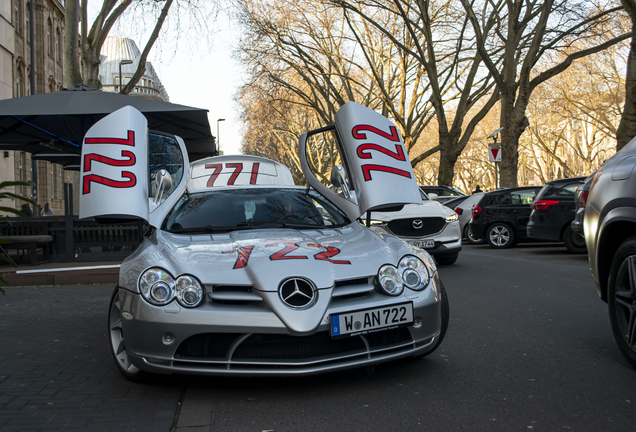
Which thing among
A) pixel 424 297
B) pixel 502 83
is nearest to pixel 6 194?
pixel 424 297

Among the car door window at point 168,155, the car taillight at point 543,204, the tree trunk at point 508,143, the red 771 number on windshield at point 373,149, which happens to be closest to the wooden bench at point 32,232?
the car door window at point 168,155

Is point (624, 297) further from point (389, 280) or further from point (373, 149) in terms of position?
point (373, 149)

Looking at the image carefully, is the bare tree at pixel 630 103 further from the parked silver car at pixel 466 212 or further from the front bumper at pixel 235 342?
the front bumper at pixel 235 342

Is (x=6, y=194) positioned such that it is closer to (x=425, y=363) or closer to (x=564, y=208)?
(x=425, y=363)

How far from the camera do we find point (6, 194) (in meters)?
4.96

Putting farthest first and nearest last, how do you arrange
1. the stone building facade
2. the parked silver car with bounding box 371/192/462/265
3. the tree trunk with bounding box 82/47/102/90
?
the stone building facade, the tree trunk with bounding box 82/47/102/90, the parked silver car with bounding box 371/192/462/265

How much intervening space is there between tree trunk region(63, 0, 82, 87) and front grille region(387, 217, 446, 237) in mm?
9609

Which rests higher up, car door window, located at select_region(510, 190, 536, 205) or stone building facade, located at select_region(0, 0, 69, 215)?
stone building facade, located at select_region(0, 0, 69, 215)

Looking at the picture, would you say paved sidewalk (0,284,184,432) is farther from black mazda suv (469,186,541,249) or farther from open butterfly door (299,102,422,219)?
black mazda suv (469,186,541,249)

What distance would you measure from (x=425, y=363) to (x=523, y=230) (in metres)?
11.1

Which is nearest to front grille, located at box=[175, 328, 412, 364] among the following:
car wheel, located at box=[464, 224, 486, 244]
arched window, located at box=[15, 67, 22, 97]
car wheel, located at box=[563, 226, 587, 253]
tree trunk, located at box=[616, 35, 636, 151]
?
car wheel, located at box=[563, 226, 587, 253]

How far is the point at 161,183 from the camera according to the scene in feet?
16.5

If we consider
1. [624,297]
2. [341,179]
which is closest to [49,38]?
[341,179]

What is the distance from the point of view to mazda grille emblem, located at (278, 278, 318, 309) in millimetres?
3490
